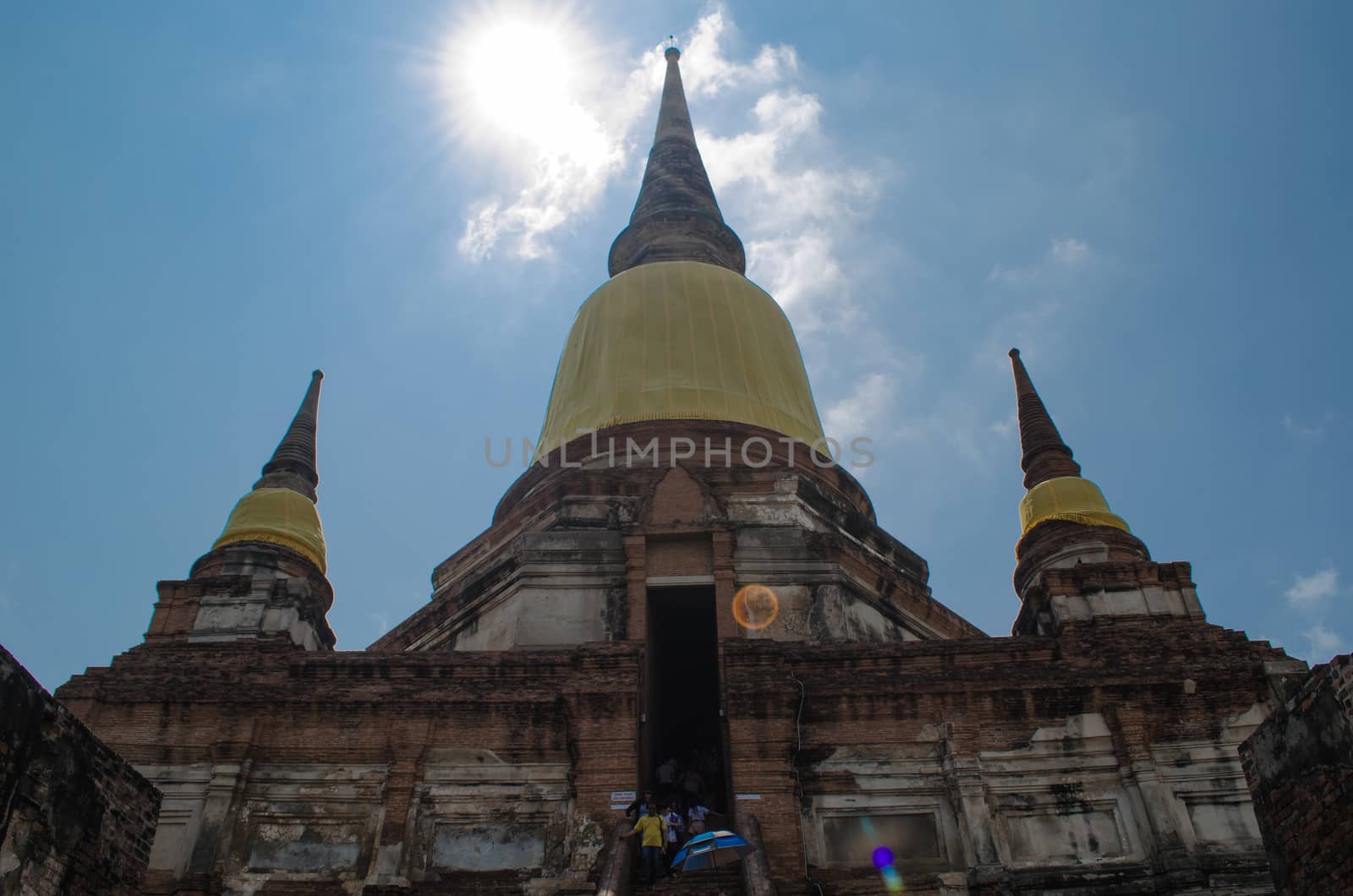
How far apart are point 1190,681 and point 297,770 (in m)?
10.4

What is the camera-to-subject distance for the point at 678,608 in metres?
18.0

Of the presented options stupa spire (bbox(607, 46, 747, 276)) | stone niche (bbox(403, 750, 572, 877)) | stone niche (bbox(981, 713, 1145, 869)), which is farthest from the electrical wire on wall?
stupa spire (bbox(607, 46, 747, 276))

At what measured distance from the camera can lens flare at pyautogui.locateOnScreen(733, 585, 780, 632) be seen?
16.5 meters

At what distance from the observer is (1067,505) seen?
18.2 metres

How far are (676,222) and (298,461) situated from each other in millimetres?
12098

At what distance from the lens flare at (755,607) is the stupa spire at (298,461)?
7.47m

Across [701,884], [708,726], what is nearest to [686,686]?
[708,726]

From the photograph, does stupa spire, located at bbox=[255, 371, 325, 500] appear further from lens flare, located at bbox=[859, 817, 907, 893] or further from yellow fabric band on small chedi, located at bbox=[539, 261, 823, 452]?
lens flare, located at bbox=[859, 817, 907, 893]

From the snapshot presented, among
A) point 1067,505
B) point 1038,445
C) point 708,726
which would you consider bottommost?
point 708,726

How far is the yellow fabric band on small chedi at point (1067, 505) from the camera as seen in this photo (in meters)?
18.0

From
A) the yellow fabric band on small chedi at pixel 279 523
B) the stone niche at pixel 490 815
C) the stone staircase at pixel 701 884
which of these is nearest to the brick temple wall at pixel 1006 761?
the stone staircase at pixel 701 884

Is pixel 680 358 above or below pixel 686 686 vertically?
above

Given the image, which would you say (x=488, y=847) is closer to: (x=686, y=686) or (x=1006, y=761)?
(x=1006, y=761)

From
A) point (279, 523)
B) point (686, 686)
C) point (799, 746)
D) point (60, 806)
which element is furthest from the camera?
point (686, 686)
